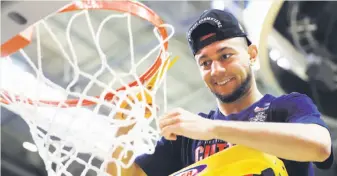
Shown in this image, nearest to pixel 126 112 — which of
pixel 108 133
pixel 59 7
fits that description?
pixel 108 133

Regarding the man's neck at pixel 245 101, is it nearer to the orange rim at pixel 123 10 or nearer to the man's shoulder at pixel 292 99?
the man's shoulder at pixel 292 99

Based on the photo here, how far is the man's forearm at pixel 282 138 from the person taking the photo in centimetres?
101

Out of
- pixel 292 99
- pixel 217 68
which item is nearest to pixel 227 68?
pixel 217 68

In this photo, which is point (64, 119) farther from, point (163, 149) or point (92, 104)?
point (163, 149)

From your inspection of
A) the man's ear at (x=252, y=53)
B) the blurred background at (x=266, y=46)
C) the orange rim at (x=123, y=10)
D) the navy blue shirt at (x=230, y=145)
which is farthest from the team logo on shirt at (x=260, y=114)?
the blurred background at (x=266, y=46)

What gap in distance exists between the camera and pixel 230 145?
3.96 ft

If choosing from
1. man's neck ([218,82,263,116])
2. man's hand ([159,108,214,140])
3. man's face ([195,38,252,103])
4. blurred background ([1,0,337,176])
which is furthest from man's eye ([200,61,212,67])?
blurred background ([1,0,337,176])

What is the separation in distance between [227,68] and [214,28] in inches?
3.7

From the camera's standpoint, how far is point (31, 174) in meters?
3.92

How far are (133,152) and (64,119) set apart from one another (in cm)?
17

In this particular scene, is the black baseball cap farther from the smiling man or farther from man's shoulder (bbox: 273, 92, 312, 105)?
man's shoulder (bbox: 273, 92, 312, 105)

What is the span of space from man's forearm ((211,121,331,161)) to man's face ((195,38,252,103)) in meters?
0.20

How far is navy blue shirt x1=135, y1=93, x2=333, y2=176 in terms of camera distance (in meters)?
1.12

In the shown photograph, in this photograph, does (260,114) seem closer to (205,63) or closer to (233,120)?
(233,120)
